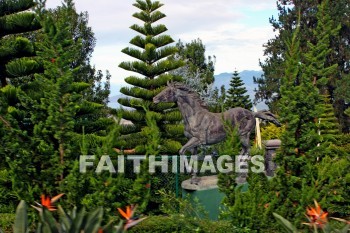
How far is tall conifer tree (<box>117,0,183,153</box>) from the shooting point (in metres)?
18.1

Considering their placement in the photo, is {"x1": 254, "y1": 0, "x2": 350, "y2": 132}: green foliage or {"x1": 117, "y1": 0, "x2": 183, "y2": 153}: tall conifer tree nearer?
{"x1": 117, "y1": 0, "x2": 183, "y2": 153}: tall conifer tree

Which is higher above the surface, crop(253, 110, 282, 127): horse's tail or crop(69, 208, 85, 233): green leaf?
crop(253, 110, 282, 127): horse's tail

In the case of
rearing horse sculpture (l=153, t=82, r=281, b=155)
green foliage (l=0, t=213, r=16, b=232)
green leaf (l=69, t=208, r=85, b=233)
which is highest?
rearing horse sculpture (l=153, t=82, r=281, b=155)

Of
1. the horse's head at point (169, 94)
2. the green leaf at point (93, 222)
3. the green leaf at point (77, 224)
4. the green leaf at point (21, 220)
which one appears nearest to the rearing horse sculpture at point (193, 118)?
the horse's head at point (169, 94)

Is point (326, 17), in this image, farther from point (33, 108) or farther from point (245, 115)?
point (245, 115)

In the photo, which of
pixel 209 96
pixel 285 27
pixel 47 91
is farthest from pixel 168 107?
pixel 285 27

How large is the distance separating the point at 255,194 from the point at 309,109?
1.22 meters

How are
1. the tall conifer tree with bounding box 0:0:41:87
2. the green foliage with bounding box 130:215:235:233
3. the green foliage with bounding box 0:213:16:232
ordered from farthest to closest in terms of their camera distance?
the tall conifer tree with bounding box 0:0:41:87
the green foliage with bounding box 0:213:16:232
the green foliage with bounding box 130:215:235:233

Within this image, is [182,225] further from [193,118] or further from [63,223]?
[193,118]

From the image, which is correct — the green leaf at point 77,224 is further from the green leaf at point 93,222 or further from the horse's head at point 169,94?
the horse's head at point 169,94

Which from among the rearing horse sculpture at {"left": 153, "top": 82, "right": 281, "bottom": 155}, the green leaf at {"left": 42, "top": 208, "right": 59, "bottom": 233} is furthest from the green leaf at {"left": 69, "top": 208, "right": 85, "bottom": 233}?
the rearing horse sculpture at {"left": 153, "top": 82, "right": 281, "bottom": 155}

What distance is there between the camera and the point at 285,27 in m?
31.5

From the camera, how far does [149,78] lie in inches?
→ 748

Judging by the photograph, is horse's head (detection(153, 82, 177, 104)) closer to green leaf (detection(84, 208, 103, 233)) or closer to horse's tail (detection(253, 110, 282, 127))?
horse's tail (detection(253, 110, 282, 127))
